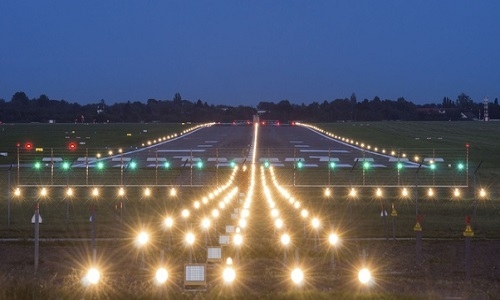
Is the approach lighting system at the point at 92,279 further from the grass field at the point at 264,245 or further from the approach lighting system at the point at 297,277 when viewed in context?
the approach lighting system at the point at 297,277

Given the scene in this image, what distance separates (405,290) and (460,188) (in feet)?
85.1

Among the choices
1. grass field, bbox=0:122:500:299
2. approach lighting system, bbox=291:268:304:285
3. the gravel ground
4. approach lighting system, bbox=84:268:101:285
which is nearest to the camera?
approach lighting system, bbox=84:268:101:285

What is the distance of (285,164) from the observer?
5584 cm

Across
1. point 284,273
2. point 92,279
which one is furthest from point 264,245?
point 92,279

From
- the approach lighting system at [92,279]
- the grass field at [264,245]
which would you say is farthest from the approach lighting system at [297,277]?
the approach lighting system at [92,279]

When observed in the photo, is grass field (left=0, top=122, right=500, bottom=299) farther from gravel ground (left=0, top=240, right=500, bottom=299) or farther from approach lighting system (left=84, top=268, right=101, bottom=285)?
approach lighting system (left=84, top=268, right=101, bottom=285)

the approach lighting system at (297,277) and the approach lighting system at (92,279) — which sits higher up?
the approach lighting system at (92,279)

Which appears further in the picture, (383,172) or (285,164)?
(285,164)

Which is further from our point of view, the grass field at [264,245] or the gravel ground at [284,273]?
the grass field at [264,245]

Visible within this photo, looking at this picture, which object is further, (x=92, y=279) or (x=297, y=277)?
(x=297, y=277)

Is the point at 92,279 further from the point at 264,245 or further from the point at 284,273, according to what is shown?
the point at 264,245

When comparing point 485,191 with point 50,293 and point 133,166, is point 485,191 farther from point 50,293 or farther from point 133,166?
point 50,293

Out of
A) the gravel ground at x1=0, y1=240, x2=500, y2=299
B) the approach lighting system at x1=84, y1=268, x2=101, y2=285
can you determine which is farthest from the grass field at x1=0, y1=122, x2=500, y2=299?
the approach lighting system at x1=84, y1=268, x2=101, y2=285

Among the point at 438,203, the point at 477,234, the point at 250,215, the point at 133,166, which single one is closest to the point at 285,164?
the point at 133,166
